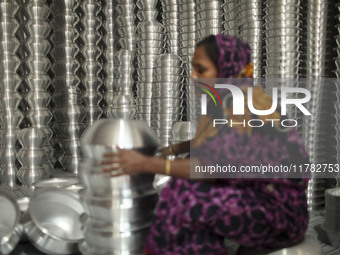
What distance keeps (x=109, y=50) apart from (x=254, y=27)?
3.71 ft

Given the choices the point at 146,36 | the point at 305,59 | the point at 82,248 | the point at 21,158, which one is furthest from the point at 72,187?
the point at 305,59

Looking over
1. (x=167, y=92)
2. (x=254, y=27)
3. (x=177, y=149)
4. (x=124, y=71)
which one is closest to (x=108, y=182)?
(x=177, y=149)

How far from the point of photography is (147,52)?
8.54 feet

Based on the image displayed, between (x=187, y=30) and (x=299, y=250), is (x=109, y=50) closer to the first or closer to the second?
(x=187, y=30)

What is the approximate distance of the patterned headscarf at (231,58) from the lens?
1.17 m

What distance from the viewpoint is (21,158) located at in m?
2.45

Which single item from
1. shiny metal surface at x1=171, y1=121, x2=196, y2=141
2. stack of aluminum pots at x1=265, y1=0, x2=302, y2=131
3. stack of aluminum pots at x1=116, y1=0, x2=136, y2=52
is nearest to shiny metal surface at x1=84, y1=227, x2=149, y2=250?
shiny metal surface at x1=171, y1=121, x2=196, y2=141

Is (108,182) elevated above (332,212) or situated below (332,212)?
above

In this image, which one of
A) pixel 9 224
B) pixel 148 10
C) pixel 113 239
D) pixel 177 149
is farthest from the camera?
pixel 148 10

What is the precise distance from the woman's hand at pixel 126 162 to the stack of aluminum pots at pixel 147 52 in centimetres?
142

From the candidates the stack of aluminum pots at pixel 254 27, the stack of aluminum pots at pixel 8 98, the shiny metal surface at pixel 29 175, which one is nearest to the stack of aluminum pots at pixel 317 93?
the stack of aluminum pots at pixel 254 27

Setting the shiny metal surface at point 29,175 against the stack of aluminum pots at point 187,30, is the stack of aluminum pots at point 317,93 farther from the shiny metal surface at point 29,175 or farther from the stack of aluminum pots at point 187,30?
the shiny metal surface at point 29,175

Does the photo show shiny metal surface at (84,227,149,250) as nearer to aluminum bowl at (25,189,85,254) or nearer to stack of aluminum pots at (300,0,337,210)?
aluminum bowl at (25,189,85,254)

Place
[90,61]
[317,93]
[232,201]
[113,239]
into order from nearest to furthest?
[232,201]
[113,239]
[317,93]
[90,61]
